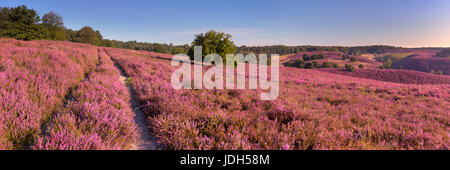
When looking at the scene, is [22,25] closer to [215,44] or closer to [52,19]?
[52,19]

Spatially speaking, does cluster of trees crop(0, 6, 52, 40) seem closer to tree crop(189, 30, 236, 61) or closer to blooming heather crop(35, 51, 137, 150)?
tree crop(189, 30, 236, 61)

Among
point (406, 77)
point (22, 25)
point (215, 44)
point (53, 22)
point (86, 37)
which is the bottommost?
point (406, 77)

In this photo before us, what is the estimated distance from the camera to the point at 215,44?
2700 cm

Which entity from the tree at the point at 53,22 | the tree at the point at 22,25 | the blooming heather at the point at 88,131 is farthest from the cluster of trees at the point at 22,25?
the blooming heather at the point at 88,131

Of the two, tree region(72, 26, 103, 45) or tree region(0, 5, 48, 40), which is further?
tree region(72, 26, 103, 45)

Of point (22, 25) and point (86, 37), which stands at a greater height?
point (86, 37)

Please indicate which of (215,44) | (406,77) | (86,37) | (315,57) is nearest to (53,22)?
(86,37)

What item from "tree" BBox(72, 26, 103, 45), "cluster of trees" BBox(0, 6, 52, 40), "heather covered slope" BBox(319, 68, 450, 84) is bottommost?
"heather covered slope" BBox(319, 68, 450, 84)

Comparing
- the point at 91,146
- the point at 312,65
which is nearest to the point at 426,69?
the point at 312,65

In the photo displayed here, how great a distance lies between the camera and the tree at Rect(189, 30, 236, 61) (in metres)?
26.2

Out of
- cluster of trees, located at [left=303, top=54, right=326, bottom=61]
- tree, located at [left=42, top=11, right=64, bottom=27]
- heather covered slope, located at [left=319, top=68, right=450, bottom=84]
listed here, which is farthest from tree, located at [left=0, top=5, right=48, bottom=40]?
cluster of trees, located at [left=303, top=54, right=326, bottom=61]
